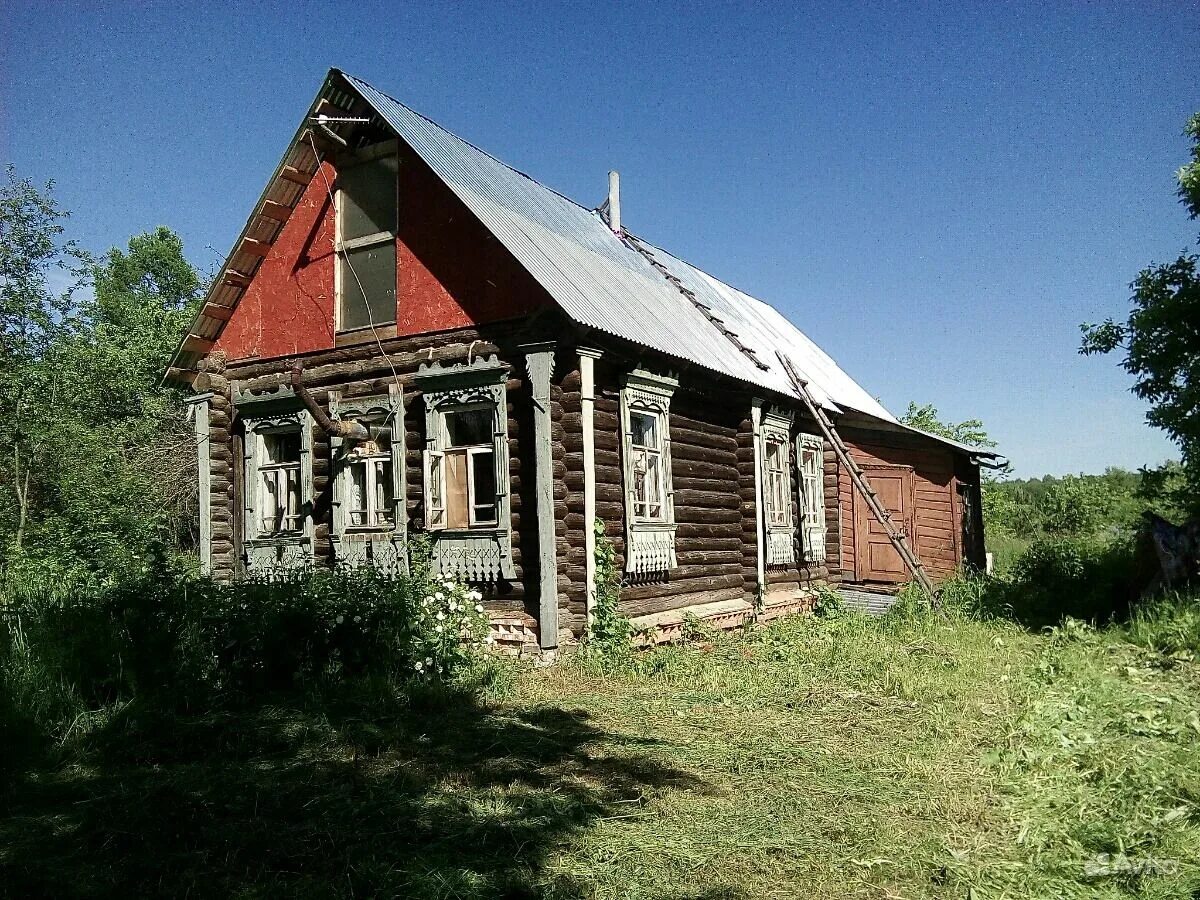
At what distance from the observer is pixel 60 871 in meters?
4.20

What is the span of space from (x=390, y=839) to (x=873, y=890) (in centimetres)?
242

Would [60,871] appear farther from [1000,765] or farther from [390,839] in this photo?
[1000,765]

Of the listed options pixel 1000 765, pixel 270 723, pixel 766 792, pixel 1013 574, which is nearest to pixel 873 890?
pixel 766 792

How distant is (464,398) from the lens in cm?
1103

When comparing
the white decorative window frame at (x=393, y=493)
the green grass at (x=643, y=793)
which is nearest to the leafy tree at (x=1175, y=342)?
the green grass at (x=643, y=793)

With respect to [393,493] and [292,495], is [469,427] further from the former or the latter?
[292,495]

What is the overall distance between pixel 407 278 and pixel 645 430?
3.75 meters

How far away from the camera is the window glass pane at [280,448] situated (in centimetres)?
1299

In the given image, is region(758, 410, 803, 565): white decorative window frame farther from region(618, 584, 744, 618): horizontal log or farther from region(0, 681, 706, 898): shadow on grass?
region(0, 681, 706, 898): shadow on grass

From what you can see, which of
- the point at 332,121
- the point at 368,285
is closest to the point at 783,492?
the point at 368,285

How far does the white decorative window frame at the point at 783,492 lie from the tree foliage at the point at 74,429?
1202 centimetres

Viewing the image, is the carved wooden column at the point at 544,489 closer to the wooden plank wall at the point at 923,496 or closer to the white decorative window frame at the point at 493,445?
the white decorative window frame at the point at 493,445

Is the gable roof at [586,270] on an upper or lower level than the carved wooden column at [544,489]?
upper

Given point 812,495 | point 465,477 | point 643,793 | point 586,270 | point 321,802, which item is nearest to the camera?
point 321,802
